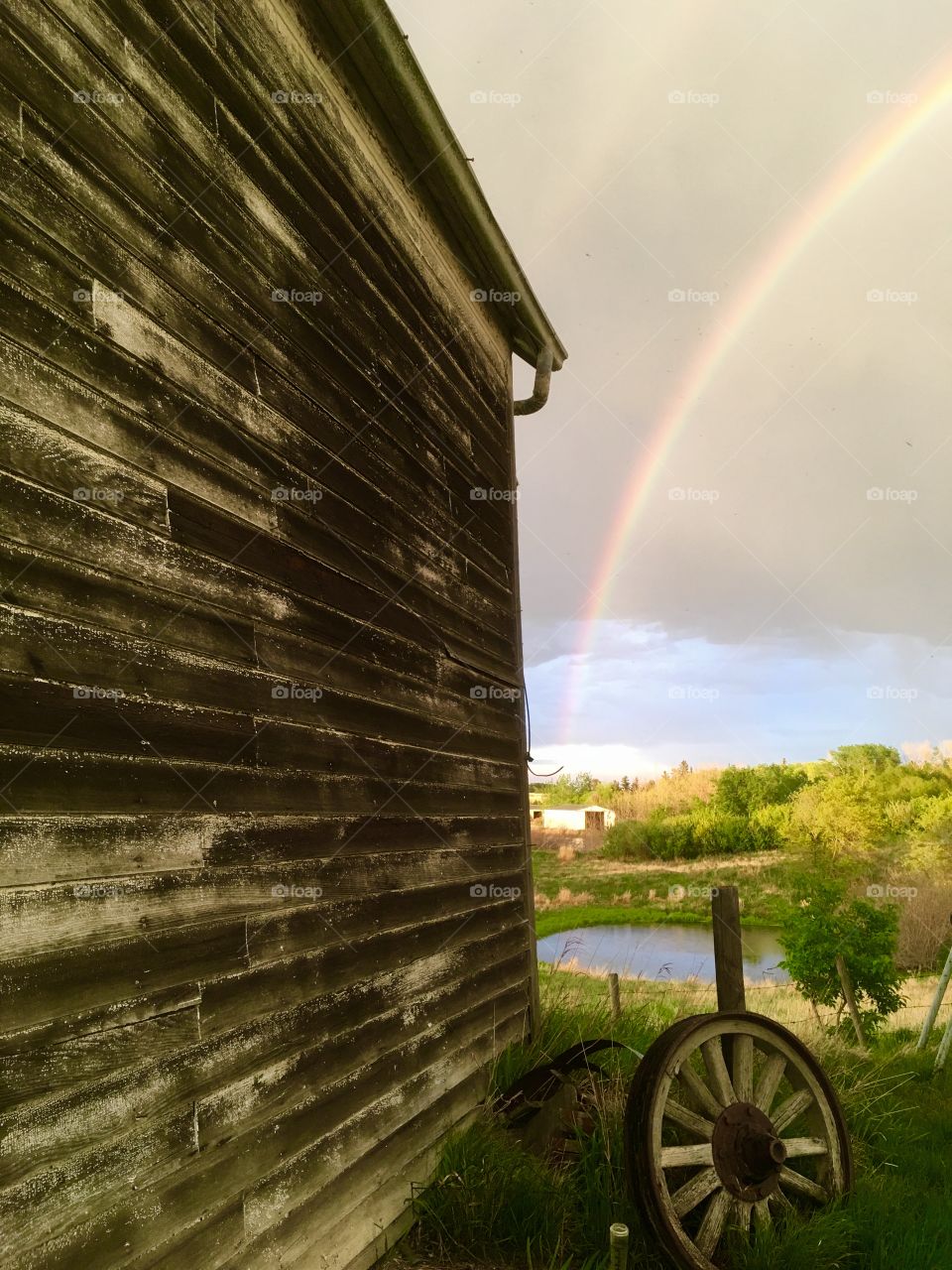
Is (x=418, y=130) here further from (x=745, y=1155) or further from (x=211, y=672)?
(x=745, y=1155)

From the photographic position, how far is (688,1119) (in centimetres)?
322

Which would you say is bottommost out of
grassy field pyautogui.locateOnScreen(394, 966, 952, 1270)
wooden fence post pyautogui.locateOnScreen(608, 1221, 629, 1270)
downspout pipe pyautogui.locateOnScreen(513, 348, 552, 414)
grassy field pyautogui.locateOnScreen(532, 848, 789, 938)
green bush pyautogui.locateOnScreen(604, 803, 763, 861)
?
grassy field pyautogui.locateOnScreen(532, 848, 789, 938)

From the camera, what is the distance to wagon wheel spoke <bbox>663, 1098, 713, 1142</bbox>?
3.17 m

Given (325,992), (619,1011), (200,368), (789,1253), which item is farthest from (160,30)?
(619,1011)

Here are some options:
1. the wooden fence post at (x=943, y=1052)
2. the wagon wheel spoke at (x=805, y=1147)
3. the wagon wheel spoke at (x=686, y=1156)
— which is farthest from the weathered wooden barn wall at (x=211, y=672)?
the wooden fence post at (x=943, y=1052)

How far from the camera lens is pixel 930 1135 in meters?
5.27

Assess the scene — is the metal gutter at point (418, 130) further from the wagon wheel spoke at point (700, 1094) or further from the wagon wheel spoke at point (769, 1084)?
the wagon wheel spoke at point (769, 1084)

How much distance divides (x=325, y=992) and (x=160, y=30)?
3.13 metres

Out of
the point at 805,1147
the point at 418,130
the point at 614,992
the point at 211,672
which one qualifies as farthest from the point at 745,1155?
the point at 418,130

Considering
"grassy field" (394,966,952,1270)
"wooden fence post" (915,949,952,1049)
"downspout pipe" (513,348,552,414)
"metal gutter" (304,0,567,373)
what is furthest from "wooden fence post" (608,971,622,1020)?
"metal gutter" (304,0,567,373)

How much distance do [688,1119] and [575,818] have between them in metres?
58.0

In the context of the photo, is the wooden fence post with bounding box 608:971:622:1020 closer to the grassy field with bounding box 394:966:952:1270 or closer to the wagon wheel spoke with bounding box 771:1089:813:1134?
the grassy field with bounding box 394:966:952:1270

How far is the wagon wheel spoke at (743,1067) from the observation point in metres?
3.47

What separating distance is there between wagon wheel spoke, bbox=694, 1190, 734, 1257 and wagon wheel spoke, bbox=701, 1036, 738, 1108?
0.33m
